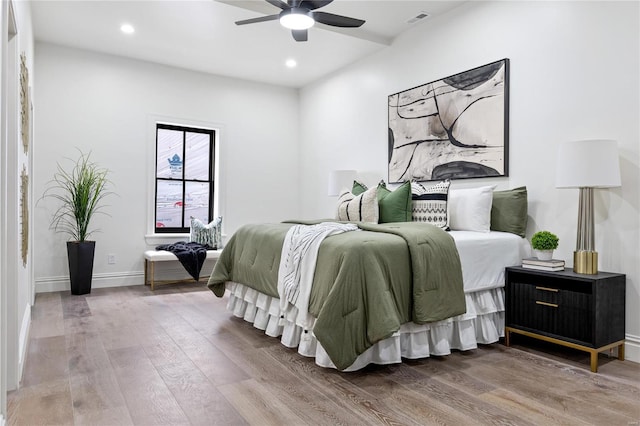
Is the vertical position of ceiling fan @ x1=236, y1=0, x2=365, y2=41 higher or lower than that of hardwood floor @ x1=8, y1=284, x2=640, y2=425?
higher

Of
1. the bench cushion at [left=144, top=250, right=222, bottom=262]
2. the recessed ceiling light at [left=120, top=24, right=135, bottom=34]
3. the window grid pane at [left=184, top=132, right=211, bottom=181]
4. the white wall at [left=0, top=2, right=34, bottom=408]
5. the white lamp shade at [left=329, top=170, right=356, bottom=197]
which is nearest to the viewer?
the white wall at [left=0, top=2, right=34, bottom=408]

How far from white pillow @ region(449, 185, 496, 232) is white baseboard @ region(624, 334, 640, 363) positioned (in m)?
1.10

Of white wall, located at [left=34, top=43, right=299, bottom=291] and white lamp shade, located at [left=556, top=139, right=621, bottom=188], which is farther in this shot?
white wall, located at [left=34, top=43, right=299, bottom=291]

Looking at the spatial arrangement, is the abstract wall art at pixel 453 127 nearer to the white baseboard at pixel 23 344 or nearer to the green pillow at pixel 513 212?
the green pillow at pixel 513 212

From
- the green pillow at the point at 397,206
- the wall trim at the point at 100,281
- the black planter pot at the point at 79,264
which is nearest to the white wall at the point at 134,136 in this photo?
the wall trim at the point at 100,281

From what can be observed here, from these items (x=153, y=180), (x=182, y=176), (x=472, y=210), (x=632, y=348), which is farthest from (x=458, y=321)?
(x=182, y=176)

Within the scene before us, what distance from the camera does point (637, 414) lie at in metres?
2.01

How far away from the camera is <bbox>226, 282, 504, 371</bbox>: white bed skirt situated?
254 cm

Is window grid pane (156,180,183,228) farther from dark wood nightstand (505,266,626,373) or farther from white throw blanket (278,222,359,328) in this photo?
dark wood nightstand (505,266,626,373)

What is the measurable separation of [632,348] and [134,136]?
204 inches

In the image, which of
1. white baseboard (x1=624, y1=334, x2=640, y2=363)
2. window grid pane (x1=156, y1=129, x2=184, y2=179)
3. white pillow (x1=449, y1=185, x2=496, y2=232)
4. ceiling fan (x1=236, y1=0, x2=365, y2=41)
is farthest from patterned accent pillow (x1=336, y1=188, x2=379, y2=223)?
window grid pane (x1=156, y1=129, x2=184, y2=179)

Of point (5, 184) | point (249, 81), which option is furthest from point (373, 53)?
point (5, 184)

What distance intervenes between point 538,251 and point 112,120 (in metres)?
4.66

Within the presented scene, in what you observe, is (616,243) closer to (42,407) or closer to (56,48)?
(42,407)
